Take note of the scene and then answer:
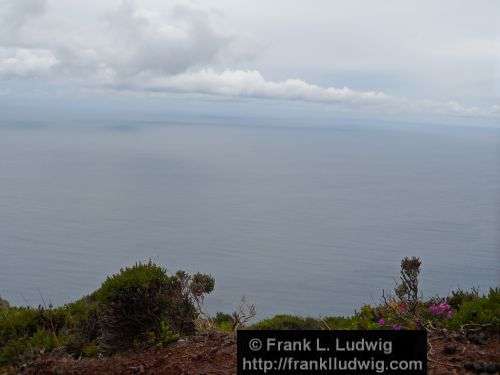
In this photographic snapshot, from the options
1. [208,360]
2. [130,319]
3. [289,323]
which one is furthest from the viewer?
[289,323]

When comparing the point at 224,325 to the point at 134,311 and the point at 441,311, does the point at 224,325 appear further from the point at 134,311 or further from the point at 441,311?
the point at 441,311

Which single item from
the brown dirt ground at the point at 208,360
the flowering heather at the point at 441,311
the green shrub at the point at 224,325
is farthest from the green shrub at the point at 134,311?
the flowering heather at the point at 441,311

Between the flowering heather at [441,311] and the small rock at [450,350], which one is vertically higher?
the small rock at [450,350]

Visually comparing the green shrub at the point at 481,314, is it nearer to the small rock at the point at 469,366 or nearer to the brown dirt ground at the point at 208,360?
the brown dirt ground at the point at 208,360

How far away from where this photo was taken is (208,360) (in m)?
7.07

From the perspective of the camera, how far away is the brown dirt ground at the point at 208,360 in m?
6.55

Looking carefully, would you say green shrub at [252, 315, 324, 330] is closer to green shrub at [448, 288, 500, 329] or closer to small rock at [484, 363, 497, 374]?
green shrub at [448, 288, 500, 329]

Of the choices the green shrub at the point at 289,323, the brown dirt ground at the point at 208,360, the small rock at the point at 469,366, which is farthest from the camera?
the green shrub at the point at 289,323

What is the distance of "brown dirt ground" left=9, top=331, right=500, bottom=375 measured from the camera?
655cm

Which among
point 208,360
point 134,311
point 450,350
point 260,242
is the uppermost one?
point 134,311

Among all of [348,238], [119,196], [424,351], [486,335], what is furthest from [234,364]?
[119,196]

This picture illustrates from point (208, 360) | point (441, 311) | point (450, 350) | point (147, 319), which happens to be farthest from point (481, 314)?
point (147, 319)

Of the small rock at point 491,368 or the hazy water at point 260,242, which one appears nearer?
the small rock at point 491,368

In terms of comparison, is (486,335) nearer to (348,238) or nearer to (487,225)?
(348,238)
